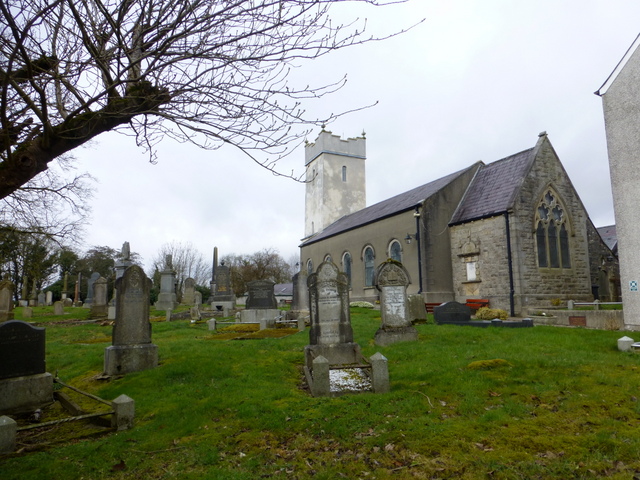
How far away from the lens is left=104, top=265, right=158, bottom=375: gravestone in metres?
9.38

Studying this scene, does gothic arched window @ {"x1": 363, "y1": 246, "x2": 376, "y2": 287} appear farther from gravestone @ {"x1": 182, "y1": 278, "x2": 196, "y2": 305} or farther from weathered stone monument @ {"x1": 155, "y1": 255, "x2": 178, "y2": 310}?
gravestone @ {"x1": 182, "y1": 278, "x2": 196, "y2": 305}

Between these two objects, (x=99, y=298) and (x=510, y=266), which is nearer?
(x=510, y=266)

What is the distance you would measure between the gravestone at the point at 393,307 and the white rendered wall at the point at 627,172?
245 inches

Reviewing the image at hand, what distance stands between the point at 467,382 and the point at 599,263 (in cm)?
1980

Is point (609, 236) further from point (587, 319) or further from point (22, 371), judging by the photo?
point (22, 371)

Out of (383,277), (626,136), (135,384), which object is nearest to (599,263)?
(626,136)

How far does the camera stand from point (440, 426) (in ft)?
17.7

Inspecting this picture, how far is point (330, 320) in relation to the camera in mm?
10031

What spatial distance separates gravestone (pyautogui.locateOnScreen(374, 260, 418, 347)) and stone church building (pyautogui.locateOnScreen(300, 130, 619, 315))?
1002 centimetres

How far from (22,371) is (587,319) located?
621 inches

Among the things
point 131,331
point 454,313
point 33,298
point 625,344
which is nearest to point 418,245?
point 454,313

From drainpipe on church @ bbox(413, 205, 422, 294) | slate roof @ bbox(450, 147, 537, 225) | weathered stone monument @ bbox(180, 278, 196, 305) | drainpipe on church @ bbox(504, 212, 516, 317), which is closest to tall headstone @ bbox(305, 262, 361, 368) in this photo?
drainpipe on church @ bbox(504, 212, 516, 317)

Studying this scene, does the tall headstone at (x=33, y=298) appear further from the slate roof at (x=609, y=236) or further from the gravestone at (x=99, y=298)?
the slate roof at (x=609, y=236)

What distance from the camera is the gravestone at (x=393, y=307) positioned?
11.6m
